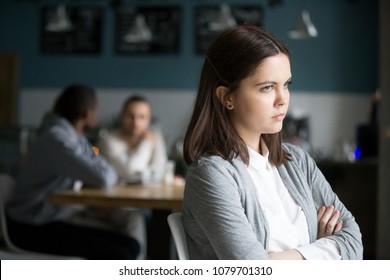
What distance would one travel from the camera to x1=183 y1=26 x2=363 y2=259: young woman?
82 cm

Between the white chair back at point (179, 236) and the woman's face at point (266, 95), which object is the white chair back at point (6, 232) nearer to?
the white chair back at point (179, 236)

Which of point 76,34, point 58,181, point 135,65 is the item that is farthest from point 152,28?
point 58,181

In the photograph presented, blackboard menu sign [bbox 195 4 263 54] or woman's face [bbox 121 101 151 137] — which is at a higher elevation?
blackboard menu sign [bbox 195 4 263 54]

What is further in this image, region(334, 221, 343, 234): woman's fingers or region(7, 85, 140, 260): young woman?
region(7, 85, 140, 260): young woman

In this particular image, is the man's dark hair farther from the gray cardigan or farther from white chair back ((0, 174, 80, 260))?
the gray cardigan

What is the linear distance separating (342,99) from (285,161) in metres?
3.55

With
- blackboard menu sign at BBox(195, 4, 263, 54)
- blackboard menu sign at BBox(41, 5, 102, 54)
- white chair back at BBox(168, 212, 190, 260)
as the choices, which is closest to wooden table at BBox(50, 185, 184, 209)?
white chair back at BBox(168, 212, 190, 260)

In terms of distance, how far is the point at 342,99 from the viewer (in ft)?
14.1

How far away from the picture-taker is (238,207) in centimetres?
82

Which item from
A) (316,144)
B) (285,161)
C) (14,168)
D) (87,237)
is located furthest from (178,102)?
(285,161)

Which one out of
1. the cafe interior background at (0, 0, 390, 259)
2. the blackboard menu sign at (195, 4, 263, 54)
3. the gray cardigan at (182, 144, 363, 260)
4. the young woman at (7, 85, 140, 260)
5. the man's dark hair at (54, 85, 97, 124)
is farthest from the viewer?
the blackboard menu sign at (195, 4, 263, 54)

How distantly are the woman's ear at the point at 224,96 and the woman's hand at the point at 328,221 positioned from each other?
0.20 meters

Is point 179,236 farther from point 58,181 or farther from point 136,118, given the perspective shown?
point 136,118

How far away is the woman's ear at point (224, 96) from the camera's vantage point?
2.81ft
